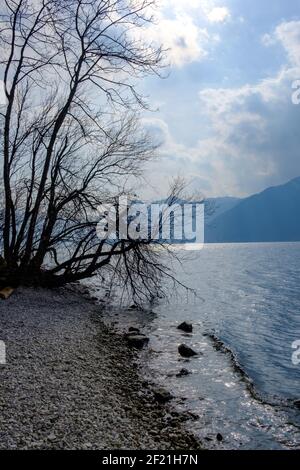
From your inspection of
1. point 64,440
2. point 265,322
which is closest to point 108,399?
point 64,440

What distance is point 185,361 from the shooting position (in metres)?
14.0

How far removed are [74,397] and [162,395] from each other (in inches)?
102

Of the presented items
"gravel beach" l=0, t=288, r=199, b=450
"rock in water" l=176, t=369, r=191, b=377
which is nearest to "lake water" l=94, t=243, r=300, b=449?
"rock in water" l=176, t=369, r=191, b=377

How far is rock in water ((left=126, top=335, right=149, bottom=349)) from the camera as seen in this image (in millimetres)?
15207

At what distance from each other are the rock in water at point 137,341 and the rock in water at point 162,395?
4755 millimetres

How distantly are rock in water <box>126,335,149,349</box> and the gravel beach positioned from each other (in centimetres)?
44

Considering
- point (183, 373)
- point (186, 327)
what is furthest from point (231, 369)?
point (186, 327)

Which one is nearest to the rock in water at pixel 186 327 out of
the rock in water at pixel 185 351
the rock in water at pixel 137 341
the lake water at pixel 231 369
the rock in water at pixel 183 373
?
the lake water at pixel 231 369

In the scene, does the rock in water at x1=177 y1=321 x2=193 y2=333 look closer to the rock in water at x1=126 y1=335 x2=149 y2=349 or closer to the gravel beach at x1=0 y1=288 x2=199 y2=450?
the rock in water at x1=126 y1=335 x2=149 y2=349

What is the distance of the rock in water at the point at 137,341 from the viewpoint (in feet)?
49.9

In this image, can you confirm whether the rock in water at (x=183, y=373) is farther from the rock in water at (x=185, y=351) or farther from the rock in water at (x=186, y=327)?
the rock in water at (x=186, y=327)

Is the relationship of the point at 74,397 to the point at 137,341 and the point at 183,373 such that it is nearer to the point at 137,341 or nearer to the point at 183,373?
the point at 183,373

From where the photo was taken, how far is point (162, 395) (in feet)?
33.2

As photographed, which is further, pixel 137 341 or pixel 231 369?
pixel 137 341
